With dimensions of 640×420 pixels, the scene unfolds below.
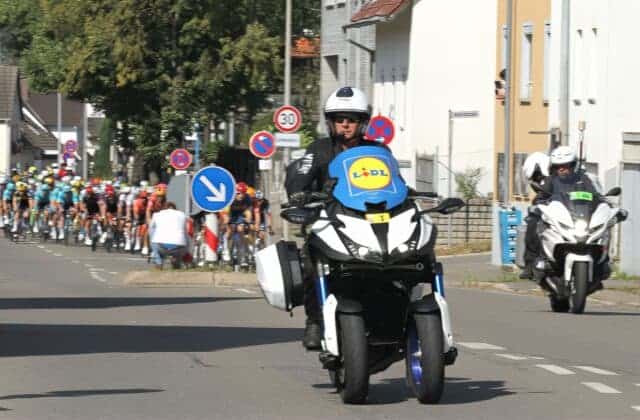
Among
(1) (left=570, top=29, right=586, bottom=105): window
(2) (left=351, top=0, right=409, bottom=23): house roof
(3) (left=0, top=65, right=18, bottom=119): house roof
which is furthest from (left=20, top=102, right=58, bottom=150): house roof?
(1) (left=570, top=29, right=586, bottom=105): window

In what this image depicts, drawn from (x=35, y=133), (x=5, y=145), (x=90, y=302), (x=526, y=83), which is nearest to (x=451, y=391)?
(x=90, y=302)

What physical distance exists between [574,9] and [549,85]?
2612 mm

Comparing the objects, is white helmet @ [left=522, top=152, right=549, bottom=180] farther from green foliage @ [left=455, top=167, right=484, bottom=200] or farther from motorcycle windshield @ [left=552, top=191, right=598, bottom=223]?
green foliage @ [left=455, top=167, right=484, bottom=200]

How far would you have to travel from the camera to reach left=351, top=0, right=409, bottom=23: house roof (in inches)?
2143

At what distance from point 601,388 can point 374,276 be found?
190 centimetres

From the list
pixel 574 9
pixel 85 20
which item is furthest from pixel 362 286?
pixel 85 20

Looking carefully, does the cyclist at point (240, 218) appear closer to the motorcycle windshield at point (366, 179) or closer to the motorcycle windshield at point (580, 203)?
the motorcycle windshield at point (580, 203)

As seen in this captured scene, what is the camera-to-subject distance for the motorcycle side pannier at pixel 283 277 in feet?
34.4

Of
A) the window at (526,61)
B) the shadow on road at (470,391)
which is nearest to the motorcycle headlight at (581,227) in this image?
the shadow on road at (470,391)

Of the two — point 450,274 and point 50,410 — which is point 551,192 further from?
point 450,274

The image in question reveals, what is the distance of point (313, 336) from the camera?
1041 centimetres

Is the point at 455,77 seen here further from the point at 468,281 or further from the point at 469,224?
the point at 468,281

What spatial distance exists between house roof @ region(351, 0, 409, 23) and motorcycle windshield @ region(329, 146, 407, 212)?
44.1m

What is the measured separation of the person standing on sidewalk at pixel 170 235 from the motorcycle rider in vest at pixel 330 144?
2401 cm
